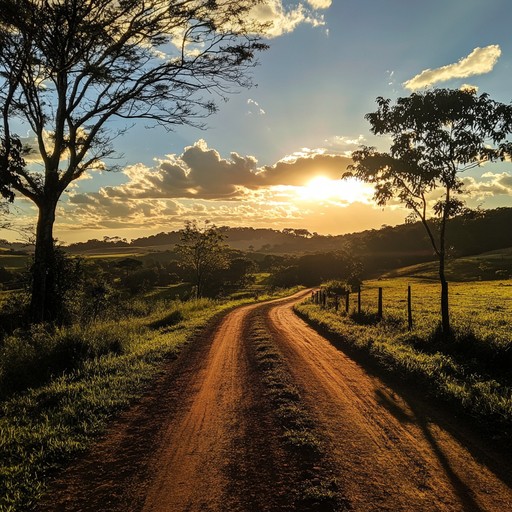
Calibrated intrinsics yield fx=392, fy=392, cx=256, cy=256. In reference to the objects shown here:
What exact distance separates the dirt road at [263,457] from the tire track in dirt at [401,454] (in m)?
0.02

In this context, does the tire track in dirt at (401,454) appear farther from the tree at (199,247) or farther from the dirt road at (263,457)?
the tree at (199,247)

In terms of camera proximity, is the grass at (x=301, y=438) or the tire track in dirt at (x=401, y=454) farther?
the tire track in dirt at (x=401, y=454)

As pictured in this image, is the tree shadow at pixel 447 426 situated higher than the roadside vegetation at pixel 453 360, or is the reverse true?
the roadside vegetation at pixel 453 360

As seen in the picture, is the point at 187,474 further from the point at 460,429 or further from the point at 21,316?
the point at 21,316

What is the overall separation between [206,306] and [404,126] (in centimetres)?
2484

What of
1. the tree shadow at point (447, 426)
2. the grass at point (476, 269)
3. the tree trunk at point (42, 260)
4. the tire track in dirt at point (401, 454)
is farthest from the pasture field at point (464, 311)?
the grass at point (476, 269)

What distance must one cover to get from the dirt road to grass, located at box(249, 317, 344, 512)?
0.55ft

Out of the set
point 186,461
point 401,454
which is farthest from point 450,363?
point 186,461

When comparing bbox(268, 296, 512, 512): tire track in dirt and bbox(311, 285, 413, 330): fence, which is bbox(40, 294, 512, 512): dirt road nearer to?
bbox(268, 296, 512, 512): tire track in dirt

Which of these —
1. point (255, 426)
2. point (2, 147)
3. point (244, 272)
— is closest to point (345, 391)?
point (255, 426)

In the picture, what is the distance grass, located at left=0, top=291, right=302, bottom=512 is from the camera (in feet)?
18.3

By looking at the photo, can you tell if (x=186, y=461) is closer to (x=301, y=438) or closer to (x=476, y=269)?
(x=301, y=438)

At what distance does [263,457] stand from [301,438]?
2.64 ft

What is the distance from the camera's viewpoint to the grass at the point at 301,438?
15.5 ft
